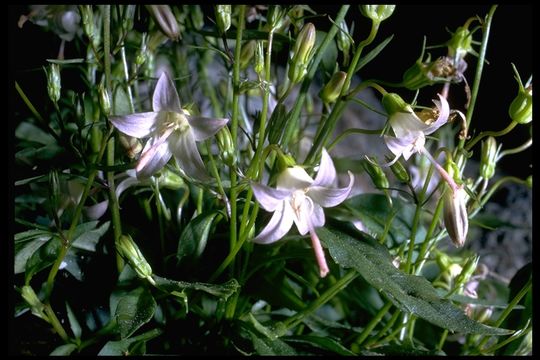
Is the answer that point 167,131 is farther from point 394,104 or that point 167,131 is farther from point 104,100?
point 394,104

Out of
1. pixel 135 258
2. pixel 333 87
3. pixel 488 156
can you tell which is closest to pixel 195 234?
pixel 135 258

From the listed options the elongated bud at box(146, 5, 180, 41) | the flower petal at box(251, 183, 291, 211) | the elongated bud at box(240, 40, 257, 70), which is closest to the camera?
the flower petal at box(251, 183, 291, 211)

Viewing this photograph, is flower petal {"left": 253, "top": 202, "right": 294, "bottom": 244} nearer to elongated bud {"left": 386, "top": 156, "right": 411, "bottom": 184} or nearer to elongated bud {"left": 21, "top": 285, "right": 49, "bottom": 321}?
elongated bud {"left": 386, "top": 156, "right": 411, "bottom": 184}

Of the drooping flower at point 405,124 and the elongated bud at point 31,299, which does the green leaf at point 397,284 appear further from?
the elongated bud at point 31,299

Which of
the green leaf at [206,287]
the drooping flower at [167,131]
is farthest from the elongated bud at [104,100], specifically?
the green leaf at [206,287]

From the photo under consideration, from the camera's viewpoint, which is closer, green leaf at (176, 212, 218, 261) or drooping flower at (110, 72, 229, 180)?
drooping flower at (110, 72, 229, 180)

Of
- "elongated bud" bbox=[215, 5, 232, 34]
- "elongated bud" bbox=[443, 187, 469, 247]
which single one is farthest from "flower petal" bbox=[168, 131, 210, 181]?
"elongated bud" bbox=[443, 187, 469, 247]

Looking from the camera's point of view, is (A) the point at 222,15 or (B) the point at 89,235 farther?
(B) the point at 89,235
